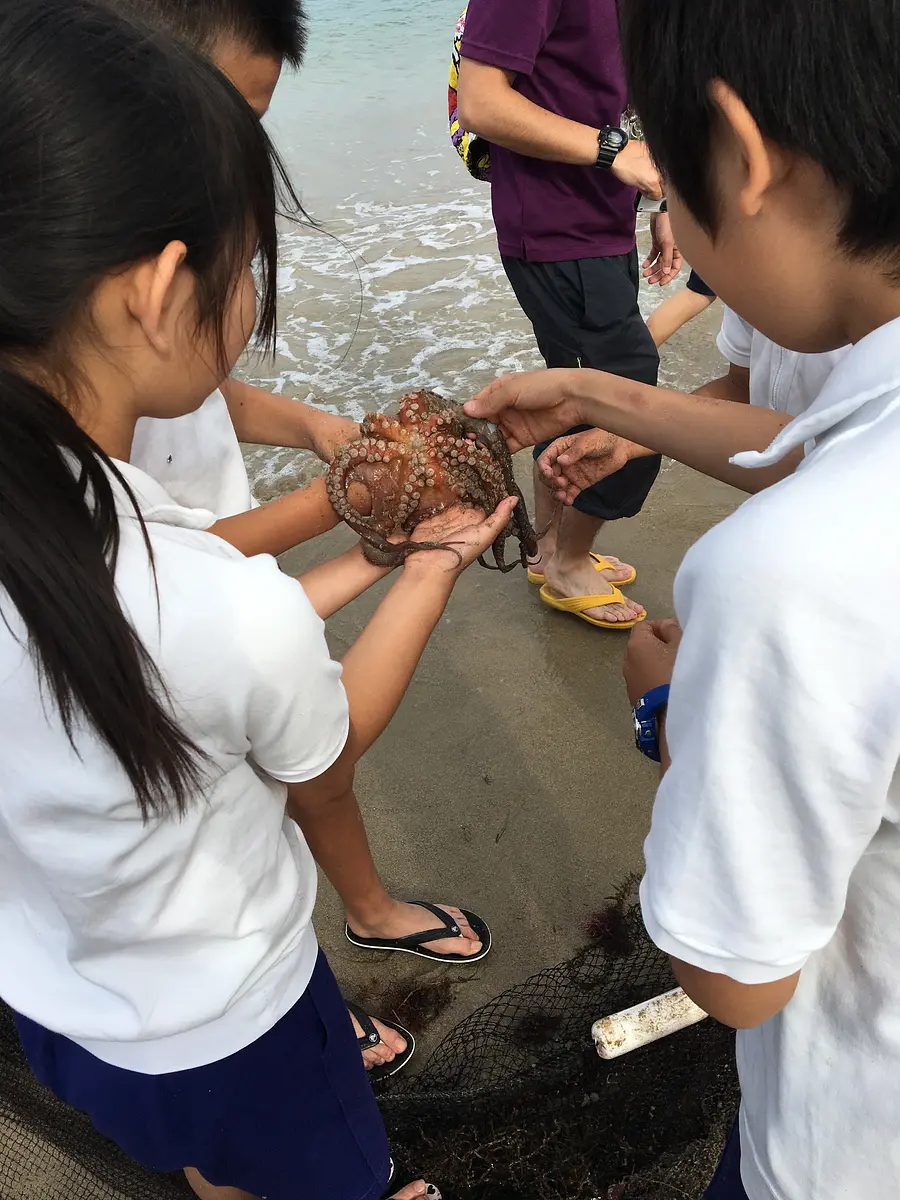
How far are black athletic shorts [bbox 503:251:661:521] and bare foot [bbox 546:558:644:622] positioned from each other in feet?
1.13

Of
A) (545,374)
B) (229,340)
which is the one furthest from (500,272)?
(229,340)

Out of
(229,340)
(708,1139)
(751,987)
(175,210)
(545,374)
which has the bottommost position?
(708,1139)

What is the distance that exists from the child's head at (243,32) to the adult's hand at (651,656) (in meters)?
1.45

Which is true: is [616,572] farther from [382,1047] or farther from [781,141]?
[781,141]

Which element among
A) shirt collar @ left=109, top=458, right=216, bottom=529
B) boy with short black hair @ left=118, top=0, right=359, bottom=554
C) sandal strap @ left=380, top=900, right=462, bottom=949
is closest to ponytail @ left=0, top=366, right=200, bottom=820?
shirt collar @ left=109, top=458, right=216, bottom=529

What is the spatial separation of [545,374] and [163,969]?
196 centimetres

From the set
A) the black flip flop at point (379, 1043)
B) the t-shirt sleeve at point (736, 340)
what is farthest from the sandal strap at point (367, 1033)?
the t-shirt sleeve at point (736, 340)

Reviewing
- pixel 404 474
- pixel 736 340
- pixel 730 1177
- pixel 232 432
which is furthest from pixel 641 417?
pixel 730 1177

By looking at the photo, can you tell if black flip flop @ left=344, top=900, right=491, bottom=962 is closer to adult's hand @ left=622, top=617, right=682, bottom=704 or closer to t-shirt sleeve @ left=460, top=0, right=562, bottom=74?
adult's hand @ left=622, top=617, right=682, bottom=704

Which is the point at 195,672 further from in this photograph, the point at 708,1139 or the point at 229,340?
the point at 708,1139

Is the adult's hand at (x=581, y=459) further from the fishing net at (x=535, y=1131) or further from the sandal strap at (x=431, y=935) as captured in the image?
the fishing net at (x=535, y=1131)

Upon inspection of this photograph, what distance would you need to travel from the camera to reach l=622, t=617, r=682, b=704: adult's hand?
5.36 ft

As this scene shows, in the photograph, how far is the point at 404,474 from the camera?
239 centimetres

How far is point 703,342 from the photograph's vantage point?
19.7 feet
